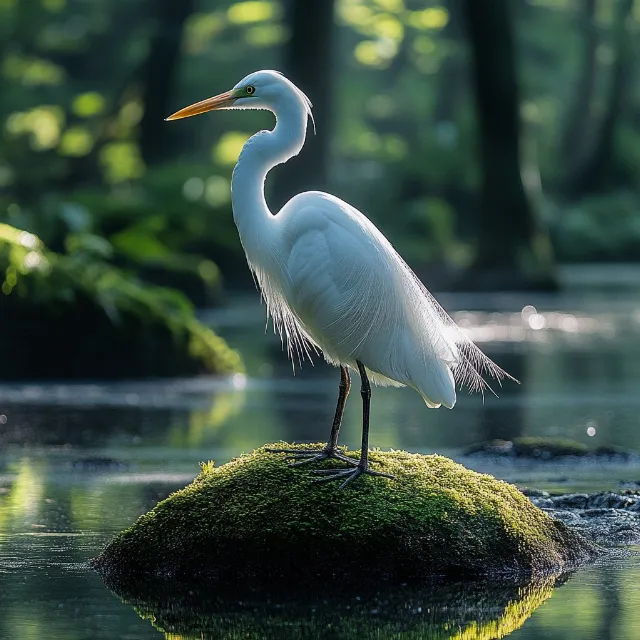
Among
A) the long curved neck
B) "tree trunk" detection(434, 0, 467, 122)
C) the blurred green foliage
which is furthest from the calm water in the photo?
"tree trunk" detection(434, 0, 467, 122)

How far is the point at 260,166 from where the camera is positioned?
7969 mm

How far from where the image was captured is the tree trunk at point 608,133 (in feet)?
159

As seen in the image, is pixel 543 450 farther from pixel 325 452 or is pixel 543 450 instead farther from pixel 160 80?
pixel 160 80

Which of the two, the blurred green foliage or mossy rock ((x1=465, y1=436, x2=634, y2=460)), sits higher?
the blurred green foliage

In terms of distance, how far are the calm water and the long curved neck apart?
1783 mm

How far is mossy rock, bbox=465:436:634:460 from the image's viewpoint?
1072cm

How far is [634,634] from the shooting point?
5.99m

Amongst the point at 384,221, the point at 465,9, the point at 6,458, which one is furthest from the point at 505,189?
the point at 6,458

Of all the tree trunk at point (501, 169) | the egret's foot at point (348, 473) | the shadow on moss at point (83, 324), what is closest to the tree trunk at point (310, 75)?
the tree trunk at point (501, 169)

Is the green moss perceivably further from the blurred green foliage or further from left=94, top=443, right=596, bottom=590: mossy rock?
the blurred green foliage

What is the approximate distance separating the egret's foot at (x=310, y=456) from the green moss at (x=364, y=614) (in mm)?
934

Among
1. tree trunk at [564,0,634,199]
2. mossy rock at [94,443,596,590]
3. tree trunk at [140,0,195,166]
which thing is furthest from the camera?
tree trunk at [564,0,634,199]

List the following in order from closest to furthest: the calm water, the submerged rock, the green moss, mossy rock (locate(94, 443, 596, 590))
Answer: the green moss → the calm water → mossy rock (locate(94, 443, 596, 590)) → the submerged rock

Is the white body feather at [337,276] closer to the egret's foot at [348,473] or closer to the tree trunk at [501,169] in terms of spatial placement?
the egret's foot at [348,473]
